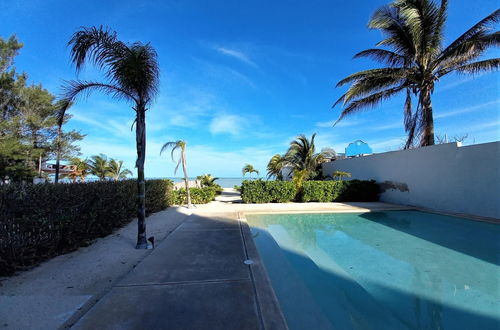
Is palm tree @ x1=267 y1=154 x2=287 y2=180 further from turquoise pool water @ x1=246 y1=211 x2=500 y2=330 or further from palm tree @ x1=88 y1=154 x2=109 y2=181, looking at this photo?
palm tree @ x1=88 y1=154 x2=109 y2=181

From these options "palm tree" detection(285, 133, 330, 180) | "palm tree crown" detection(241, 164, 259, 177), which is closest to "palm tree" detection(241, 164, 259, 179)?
"palm tree crown" detection(241, 164, 259, 177)

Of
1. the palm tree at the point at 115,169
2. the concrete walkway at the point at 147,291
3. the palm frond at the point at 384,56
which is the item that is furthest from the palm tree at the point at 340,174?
the palm tree at the point at 115,169

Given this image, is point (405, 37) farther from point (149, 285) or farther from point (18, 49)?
point (18, 49)

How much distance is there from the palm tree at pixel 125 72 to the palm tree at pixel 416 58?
918 cm

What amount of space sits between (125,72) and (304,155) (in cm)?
1604

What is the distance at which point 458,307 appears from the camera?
303 cm

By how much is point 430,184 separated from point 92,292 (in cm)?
1226

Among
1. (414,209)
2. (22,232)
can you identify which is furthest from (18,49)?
(414,209)

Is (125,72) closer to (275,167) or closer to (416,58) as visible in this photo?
(416,58)

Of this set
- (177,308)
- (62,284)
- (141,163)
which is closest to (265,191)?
(141,163)

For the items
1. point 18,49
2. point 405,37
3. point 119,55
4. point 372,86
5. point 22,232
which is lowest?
point 22,232

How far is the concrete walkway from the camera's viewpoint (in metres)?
2.26

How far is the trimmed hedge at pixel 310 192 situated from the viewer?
12.6 meters

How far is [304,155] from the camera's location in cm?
1869
